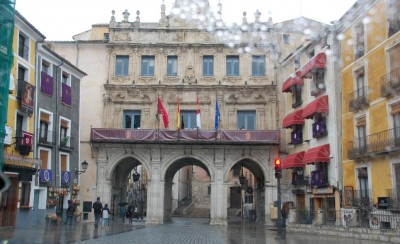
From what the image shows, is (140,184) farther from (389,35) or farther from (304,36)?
(389,35)

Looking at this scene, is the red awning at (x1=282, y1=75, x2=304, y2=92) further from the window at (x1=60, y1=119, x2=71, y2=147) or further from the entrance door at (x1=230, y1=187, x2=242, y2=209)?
the entrance door at (x1=230, y1=187, x2=242, y2=209)

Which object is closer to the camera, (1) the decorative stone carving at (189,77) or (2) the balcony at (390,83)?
(2) the balcony at (390,83)

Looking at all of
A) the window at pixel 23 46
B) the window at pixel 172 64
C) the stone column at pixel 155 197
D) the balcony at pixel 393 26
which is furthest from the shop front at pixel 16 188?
the balcony at pixel 393 26

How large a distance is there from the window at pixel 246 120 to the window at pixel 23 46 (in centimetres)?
1608

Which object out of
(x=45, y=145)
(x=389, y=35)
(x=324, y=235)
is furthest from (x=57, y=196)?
(x=389, y=35)

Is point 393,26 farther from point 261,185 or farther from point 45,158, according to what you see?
point 45,158

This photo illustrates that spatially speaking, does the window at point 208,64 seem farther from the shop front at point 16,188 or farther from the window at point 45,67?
the shop front at point 16,188

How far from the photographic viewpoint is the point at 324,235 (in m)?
21.5

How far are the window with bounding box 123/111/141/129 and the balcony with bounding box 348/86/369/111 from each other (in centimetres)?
1608

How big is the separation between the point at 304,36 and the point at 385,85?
15148mm

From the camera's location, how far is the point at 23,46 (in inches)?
971

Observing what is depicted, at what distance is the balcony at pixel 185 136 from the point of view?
33.1 meters

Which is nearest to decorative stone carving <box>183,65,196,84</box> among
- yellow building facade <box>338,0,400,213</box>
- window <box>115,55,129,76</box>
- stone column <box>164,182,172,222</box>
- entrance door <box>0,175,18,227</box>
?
window <box>115,55,129,76</box>

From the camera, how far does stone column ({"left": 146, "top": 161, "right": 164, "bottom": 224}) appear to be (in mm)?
33312
